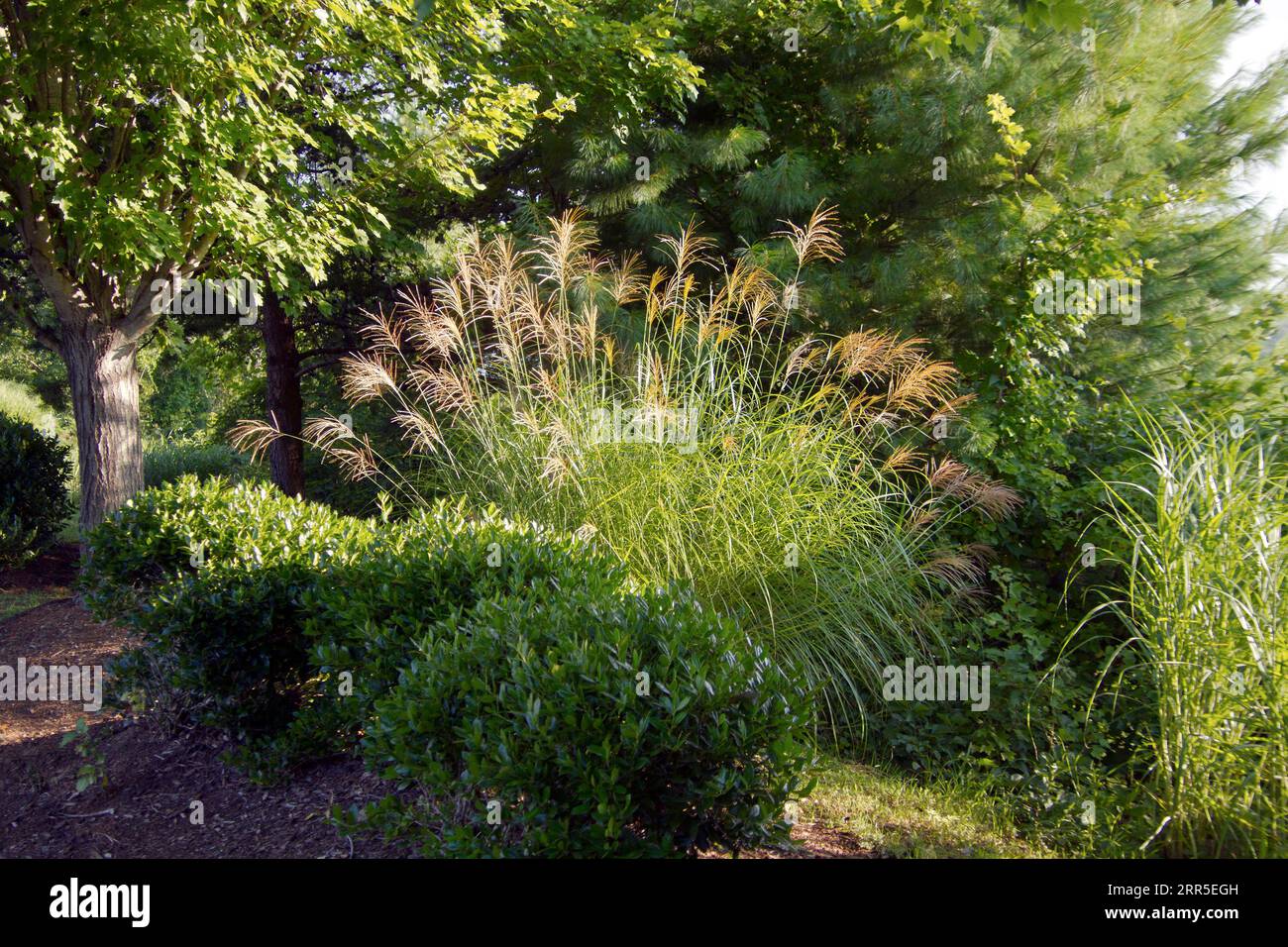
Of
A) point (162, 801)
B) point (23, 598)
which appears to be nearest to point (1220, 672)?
point (162, 801)

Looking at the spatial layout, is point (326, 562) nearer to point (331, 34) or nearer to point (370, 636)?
point (370, 636)

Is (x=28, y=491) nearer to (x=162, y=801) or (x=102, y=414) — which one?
(x=102, y=414)

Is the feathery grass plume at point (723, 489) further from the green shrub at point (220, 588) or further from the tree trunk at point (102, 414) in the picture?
the tree trunk at point (102, 414)

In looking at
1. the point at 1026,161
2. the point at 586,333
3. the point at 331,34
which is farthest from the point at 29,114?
the point at 1026,161

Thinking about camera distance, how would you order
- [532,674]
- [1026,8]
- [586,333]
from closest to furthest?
1. [532,674]
2. [1026,8]
3. [586,333]

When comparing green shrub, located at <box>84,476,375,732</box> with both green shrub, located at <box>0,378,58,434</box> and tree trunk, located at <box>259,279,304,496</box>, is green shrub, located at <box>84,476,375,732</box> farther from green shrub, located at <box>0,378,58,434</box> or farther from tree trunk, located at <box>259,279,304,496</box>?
green shrub, located at <box>0,378,58,434</box>

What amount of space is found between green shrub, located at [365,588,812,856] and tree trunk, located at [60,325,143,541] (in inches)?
213

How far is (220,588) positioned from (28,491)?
19.9ft

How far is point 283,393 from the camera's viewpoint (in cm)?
967

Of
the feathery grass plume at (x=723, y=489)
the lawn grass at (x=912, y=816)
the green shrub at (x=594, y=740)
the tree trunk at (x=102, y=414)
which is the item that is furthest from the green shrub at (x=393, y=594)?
the tree trunk at (x=102, y=414)

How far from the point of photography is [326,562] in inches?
159

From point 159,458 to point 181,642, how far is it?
1117cm

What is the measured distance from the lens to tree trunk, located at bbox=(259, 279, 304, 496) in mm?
9484

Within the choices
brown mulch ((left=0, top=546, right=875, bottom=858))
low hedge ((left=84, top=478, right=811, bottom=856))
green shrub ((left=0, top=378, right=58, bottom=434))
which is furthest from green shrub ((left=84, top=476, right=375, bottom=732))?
green shrub ((left=0, top=378, right=58, bottom=434))
